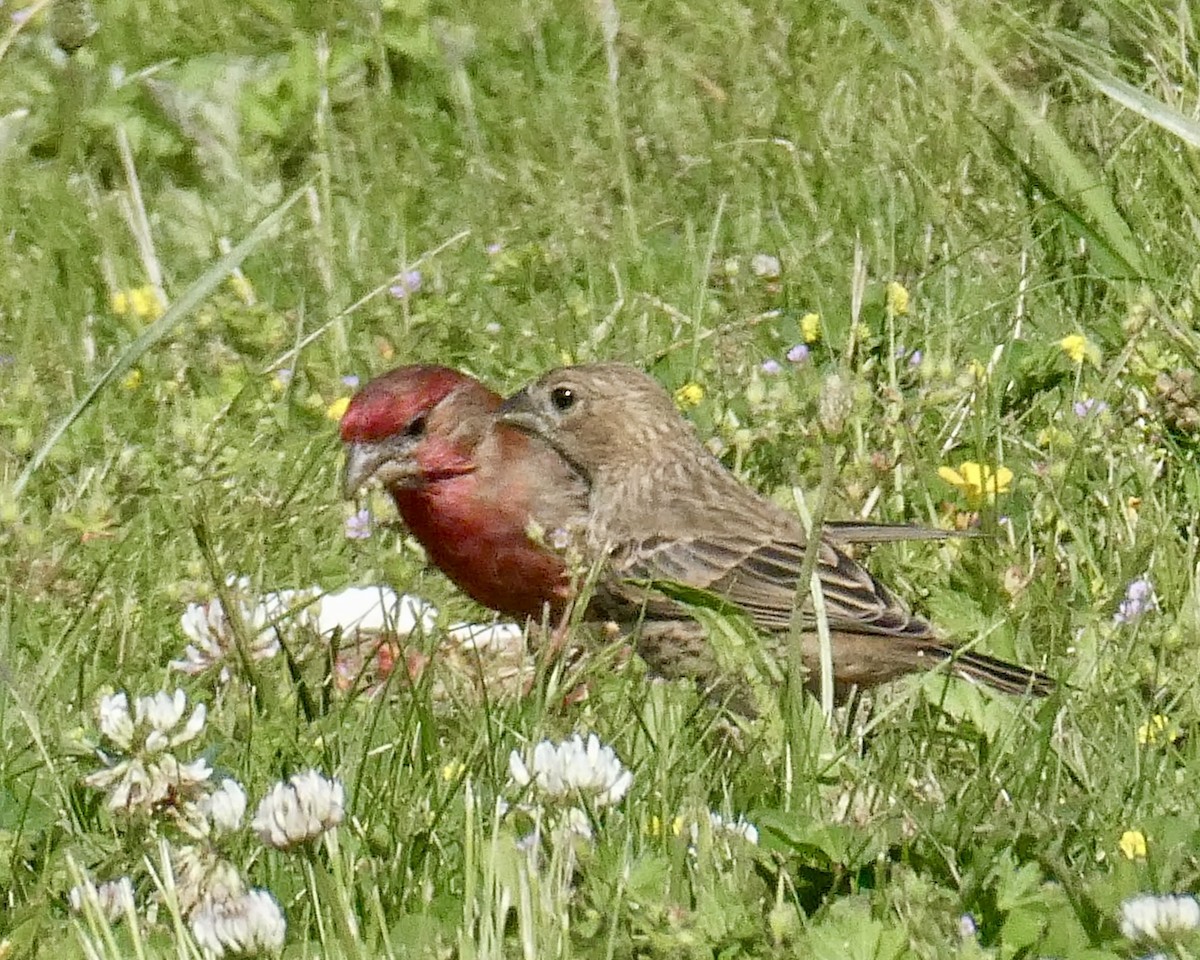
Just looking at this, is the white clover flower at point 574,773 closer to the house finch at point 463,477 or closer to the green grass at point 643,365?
the green grass at point 643,365

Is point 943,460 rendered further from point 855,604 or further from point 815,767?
point 815,767

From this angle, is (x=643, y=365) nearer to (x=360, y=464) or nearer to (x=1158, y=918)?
(x=360, y=464)

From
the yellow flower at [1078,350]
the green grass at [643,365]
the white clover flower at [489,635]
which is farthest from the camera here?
the yellow flower at [1078,350]

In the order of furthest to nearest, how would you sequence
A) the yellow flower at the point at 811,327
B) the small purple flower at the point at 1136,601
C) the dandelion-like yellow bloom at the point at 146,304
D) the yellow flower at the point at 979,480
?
1. the dandelion-like yellow bloom at the point at 146,304
2. the yellow flower at the point at 811,327
3. the yellow flower at the point at 979,480
4. the small purple flower at the point at 1136,601

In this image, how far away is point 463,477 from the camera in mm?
5285

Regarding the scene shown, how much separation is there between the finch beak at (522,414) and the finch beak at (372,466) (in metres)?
0.24

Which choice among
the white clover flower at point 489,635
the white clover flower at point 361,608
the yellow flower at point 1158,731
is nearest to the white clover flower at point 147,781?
the yellow flower at point 1158,731

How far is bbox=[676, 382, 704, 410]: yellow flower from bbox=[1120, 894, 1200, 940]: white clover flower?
306 cm

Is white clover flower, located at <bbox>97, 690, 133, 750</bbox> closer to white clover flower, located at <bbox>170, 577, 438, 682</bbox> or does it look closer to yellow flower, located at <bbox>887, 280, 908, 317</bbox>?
white clover flower, located at <bbox>170, 577, 438, 682</bbox>

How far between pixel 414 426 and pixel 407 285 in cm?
88

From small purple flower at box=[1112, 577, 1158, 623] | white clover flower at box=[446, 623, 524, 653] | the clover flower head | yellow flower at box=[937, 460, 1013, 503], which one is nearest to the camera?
small purple flower at box=[1112, 577, 1158, 623]

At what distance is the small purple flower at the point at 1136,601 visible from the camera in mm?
4402

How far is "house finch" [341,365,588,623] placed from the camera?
5.02m

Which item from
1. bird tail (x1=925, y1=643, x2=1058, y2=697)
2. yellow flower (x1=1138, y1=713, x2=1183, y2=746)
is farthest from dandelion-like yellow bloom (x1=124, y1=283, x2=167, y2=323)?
yellow flower (x1=1138, y1=713, x2=1183, y2=746)
